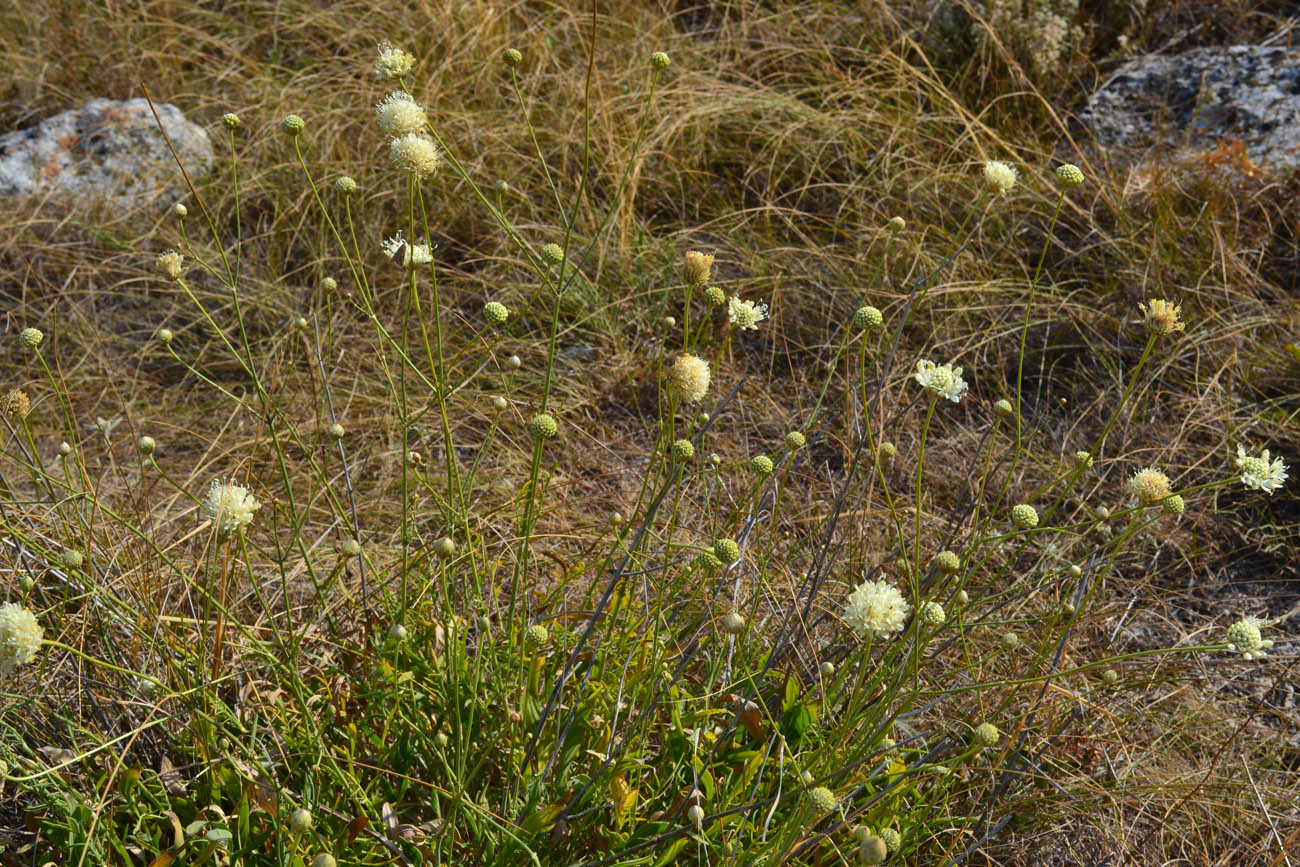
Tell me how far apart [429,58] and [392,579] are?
277cm

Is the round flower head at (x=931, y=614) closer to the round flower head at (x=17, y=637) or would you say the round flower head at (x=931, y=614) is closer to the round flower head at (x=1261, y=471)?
the round flower head at (x=1261, y=471)

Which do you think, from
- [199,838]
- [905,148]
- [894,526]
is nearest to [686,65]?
[905,148]

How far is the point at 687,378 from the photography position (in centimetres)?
153

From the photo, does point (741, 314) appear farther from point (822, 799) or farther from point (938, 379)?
point (822, 799)

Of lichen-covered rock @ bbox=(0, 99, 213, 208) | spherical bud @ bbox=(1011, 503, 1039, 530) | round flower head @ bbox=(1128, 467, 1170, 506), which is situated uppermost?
round flower head @ bbox=(1128, 467, 1170, 506)

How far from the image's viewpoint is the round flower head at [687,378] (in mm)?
1521

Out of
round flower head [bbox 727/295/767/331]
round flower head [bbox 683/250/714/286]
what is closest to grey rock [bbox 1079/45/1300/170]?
round flower head [bbox 727/295/767/331]

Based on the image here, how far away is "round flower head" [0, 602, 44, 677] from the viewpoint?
122 centimetres

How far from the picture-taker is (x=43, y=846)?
162 centimetres

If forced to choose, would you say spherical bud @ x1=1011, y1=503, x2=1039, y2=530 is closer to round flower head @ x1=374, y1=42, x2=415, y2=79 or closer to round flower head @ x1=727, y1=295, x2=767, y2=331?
round flower head @ x1=727, y1=295, x2=767, y2=331

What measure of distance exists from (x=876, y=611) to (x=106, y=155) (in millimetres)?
3703

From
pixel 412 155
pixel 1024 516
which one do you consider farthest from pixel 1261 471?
pixel 412 155

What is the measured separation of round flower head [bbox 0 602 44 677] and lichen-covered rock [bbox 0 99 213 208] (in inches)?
112

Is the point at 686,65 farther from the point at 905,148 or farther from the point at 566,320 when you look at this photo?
the point at 566,320
